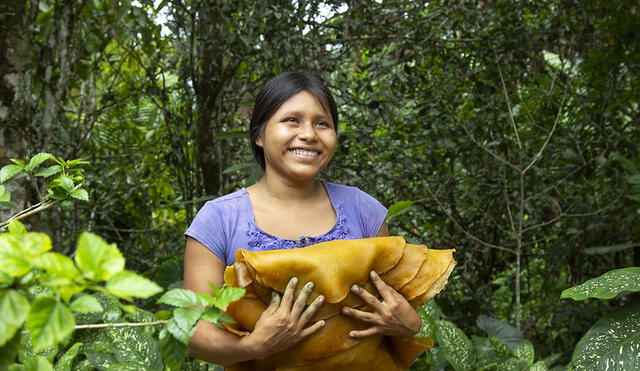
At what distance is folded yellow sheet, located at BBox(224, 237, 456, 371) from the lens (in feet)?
4.34

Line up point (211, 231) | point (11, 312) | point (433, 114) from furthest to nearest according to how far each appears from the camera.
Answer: point (433, 114) < point (211, 231) < point (11, 312)

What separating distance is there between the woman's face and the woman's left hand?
39cm

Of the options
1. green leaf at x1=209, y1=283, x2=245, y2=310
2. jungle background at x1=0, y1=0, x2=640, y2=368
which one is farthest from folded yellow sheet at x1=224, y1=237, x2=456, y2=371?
jungle background at x1=0, y1=0, x2=640, y2=368

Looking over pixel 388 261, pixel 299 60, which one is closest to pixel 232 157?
pixel 299 60

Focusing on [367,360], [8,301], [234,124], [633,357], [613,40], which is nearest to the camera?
[8,301]

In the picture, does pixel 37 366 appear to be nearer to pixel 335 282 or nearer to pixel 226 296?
pixel 226 296

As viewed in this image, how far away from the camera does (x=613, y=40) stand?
3641 millimetres

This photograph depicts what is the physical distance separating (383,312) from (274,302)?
258 mm

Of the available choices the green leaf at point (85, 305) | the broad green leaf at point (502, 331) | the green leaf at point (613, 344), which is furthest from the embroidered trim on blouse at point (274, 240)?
the broad green leaf at point (502, 331)

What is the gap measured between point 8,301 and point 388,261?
36.6 inches

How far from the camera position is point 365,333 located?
4.60ft

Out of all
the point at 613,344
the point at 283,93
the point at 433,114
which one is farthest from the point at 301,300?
the point at 433,114

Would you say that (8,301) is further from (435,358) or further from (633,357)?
(435,358)

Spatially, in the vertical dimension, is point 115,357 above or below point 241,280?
below
